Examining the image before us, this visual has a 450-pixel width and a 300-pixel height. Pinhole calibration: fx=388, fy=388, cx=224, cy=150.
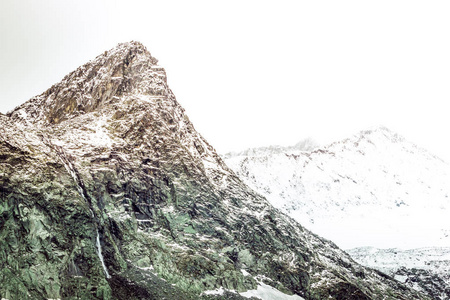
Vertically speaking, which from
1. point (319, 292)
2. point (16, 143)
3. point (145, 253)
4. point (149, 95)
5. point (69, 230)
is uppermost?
point (149, 95)

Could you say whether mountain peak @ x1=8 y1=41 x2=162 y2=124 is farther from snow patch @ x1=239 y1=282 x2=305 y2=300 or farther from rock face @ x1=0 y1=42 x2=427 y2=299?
snow patch @ x1=239 y1=282 x2=305 y2=300

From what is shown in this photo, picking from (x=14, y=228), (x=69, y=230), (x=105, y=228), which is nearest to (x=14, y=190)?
(x=14, y=228)

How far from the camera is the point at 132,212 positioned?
11294 cm

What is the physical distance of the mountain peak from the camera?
154000 mm

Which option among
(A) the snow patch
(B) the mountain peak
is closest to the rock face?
(B) the mountain peak

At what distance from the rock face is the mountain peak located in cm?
61

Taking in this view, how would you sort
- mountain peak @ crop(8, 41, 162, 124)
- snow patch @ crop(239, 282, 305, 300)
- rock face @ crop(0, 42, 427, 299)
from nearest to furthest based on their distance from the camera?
rock face @ crop(0, 42, 427, 299) → snow patch @ crop(239, 282, 305, 300) → mountain peak @ crop(8, 41, 162, 124)

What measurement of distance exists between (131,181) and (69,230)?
87.3 feet

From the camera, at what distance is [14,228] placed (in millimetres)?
88625

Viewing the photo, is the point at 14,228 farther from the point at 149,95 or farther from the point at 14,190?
the point at 149,95

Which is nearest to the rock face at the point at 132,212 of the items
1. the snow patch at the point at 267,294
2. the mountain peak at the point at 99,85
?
the mountain peak at the point at 99,85

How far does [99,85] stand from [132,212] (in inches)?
2715

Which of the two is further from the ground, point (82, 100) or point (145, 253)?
point (82, 100)

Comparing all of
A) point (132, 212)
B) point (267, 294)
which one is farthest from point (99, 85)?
point (267, 294)
